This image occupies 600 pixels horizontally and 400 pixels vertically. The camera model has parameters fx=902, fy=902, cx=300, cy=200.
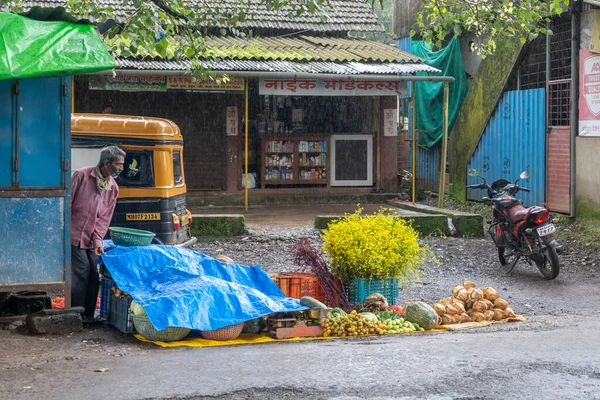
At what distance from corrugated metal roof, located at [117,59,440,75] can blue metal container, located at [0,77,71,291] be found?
28.5ft

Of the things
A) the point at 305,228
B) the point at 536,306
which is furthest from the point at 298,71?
the point at 536,306

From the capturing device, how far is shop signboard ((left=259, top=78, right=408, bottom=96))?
1819cm

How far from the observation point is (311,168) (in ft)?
70.0

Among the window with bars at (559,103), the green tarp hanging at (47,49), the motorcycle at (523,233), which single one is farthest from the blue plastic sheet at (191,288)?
the window with bars at (559,103)

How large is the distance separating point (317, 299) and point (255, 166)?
476 inches

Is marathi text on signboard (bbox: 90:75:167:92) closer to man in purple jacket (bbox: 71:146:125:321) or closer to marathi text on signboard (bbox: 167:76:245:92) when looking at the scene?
marathi text on signboard (bbox: 167:76:245:92)

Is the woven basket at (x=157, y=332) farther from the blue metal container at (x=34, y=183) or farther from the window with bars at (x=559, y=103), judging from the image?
the window with bars at (x=559, y=103)

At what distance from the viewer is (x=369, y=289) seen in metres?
9.26

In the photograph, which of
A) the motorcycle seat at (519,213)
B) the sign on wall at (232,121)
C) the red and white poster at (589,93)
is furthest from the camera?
the sign on wall at (232,121)

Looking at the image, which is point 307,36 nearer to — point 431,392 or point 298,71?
point 298,71

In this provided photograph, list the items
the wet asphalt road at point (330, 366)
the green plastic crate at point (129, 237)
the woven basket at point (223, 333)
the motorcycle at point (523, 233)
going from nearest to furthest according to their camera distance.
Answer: the wet asphalt road at point (330, 366) → the woven basket at point (223, 333) → the green plastic crate at point (129, 237) → the motorcycle at point (523, 233)

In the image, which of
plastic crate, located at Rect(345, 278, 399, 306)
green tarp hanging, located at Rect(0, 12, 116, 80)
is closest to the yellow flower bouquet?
plastic crate, located at Rect(345, 278, 399, 306)

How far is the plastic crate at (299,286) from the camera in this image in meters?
9.30

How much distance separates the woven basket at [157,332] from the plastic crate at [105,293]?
2.71 feet
